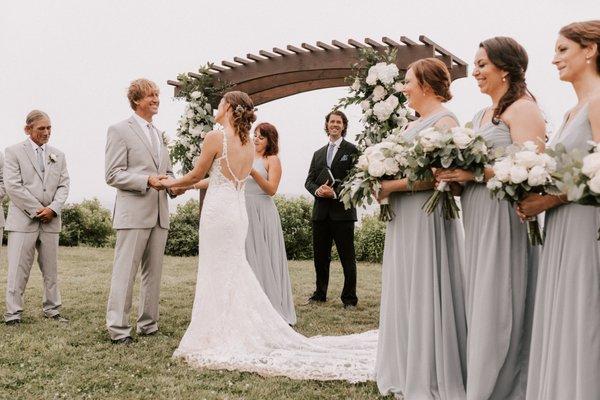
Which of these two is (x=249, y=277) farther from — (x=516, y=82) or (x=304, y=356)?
(x=516, y=82)

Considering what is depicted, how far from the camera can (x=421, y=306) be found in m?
4.34

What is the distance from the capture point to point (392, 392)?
14.7 feet

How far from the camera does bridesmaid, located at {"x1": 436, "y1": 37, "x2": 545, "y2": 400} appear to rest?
3850 mm

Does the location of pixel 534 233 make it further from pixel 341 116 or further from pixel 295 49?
pixel 295 49

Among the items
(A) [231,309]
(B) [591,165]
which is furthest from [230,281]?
(B) [591,165]

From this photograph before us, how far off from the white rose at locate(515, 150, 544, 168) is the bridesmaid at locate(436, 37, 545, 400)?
59cm

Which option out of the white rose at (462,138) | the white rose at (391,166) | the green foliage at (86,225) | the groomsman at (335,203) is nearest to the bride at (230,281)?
the white rose at (391,166)

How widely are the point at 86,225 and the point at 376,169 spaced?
633 inches

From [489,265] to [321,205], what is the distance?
16.2 ft

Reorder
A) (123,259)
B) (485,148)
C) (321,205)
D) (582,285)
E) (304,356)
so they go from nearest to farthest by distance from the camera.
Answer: (582,285) < (485,148) < (304,356) < (123,259) < (321,205)

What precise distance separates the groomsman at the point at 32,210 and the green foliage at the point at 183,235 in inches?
366

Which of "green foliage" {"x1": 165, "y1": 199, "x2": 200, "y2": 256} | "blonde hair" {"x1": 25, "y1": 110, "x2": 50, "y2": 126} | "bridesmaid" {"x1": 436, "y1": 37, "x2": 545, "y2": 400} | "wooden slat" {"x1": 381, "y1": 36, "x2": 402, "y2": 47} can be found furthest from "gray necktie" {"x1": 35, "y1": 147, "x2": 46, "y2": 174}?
"green foliage" {"x1": 165, "y1": 199, "x2": 200, "y2": 256}

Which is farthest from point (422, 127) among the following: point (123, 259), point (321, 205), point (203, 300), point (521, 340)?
point (321, 205)

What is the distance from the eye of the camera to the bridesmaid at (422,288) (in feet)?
13.9
